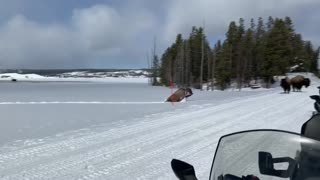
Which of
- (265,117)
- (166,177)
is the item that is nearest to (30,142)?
(166,177)

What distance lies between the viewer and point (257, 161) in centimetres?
299

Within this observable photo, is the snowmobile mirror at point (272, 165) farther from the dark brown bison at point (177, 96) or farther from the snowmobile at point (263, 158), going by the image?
the dark brown bison at point (177, 96)

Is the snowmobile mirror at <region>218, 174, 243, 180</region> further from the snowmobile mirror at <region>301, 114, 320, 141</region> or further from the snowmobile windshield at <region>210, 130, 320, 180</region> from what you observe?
the snowmobile mirror at <region>301, 114, 320, 141</region>

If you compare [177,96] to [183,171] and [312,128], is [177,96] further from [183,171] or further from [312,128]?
[183,171]

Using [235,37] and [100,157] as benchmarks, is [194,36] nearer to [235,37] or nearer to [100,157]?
[235,37]

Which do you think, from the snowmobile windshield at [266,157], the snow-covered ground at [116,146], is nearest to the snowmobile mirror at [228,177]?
the snowmobile windshield at [266,157]

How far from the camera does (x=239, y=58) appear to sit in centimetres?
7412

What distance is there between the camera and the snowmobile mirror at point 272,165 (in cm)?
280

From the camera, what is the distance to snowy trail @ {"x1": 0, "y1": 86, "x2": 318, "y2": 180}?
6820 mm

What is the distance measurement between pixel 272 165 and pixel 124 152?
5.88 metres

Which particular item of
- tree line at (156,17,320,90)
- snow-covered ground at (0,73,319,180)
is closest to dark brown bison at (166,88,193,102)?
snow-covered ground at (0,73,319,180)

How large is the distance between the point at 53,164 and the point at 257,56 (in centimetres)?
7063

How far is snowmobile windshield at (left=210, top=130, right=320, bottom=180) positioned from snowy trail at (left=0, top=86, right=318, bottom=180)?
368cm

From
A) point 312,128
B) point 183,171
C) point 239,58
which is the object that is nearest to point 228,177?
point 183,171
